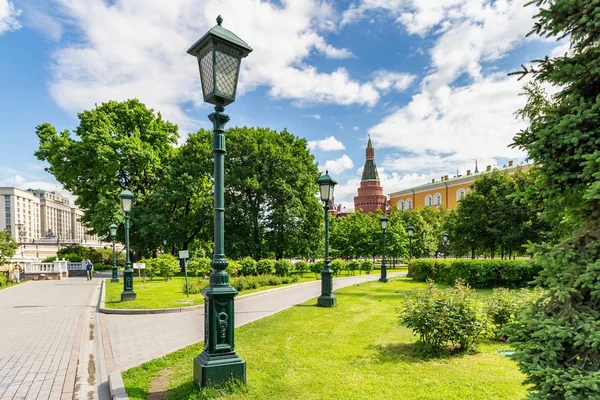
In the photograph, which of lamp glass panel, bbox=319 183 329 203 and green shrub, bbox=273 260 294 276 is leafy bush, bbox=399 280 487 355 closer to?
lamp glass panel, bbox=319 183 329 203

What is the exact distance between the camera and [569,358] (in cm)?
244

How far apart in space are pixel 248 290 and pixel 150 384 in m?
12.4

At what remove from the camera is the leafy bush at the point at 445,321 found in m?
5.88

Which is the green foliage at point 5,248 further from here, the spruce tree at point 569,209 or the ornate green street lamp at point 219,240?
the spruce tree at point 569,209

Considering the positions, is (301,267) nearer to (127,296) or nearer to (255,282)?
(255,282)

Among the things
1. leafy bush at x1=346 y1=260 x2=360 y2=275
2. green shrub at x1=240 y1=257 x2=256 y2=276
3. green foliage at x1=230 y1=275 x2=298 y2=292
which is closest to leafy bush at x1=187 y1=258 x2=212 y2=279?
green shrub at x1=240 y1=257 x2=256 y2=276

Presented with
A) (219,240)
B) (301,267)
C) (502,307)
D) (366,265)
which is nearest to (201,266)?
(301,267)

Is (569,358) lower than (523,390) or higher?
higher

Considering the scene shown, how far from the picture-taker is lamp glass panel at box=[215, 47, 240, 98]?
15.8 feet

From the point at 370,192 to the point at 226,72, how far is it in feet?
347

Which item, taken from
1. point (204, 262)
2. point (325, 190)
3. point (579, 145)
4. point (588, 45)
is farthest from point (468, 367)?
point (204, 262)

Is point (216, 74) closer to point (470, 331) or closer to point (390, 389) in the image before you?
point (390, 389)

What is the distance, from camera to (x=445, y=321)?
5871 mm

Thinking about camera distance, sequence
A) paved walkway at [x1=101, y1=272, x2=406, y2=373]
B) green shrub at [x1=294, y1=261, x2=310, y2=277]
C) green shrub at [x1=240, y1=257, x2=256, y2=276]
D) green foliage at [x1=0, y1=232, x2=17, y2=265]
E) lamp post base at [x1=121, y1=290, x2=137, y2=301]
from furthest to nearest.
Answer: green shrub at [x1=294, y1=261, x2=310, y2=277], green foliage at [x1=0, y1=232, x2=17, y2=265], green shrub at [x1=240, y1=257, x2=256, y2=276], lamp post base at [x1=121, y1=290, x2=137, y2=301], paved walkway at [x1=101, y1=272, x2=406, y2=373]
